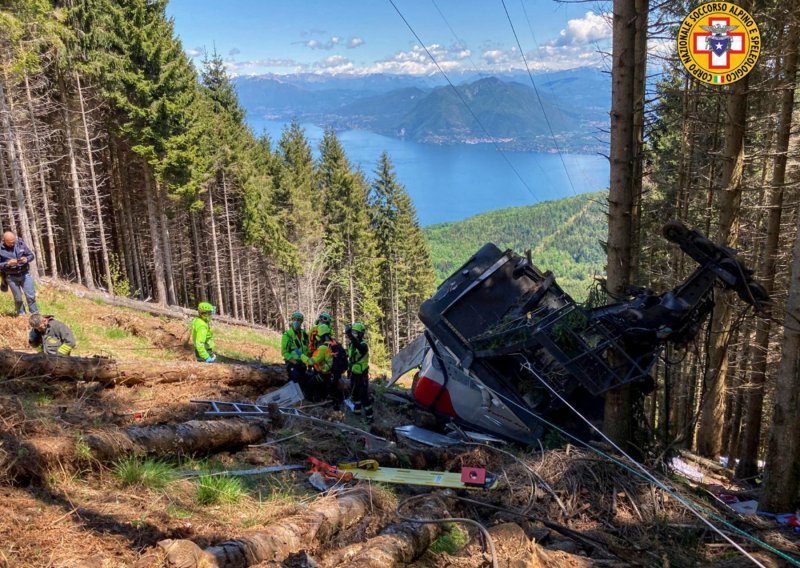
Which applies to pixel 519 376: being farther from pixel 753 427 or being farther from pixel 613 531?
pixel 753 427

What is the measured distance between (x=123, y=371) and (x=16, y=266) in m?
5.10

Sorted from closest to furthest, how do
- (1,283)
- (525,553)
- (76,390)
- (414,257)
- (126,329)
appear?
(525,553)
(76,390)
(1,283)
(126,329)
(414,257)

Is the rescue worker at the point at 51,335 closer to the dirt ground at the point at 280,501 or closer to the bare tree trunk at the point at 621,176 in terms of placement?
the dirt ground at the point at 280,501

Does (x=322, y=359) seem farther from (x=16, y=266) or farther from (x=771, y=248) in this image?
(x=771, y=248)

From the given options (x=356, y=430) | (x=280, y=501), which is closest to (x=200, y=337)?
(x=356, y=430)

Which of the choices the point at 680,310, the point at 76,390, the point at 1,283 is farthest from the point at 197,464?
the point at 1,283

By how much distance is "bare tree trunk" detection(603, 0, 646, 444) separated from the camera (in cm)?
645

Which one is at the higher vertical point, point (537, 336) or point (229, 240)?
point (537, 336)

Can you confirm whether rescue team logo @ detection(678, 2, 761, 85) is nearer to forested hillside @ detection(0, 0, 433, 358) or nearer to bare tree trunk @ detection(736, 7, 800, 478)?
bare tree trunk @ detection(736, 7, 800, 478)

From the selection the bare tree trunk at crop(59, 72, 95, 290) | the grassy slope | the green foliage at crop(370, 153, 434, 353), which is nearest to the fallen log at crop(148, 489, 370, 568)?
the grassy slope

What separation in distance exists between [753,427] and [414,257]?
38190 mm

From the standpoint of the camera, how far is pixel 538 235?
146 metres

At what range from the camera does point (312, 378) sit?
10273 mm

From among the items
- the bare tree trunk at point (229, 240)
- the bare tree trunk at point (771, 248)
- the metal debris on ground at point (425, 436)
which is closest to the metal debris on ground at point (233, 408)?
the metal debris on ground at point (425, 436)
